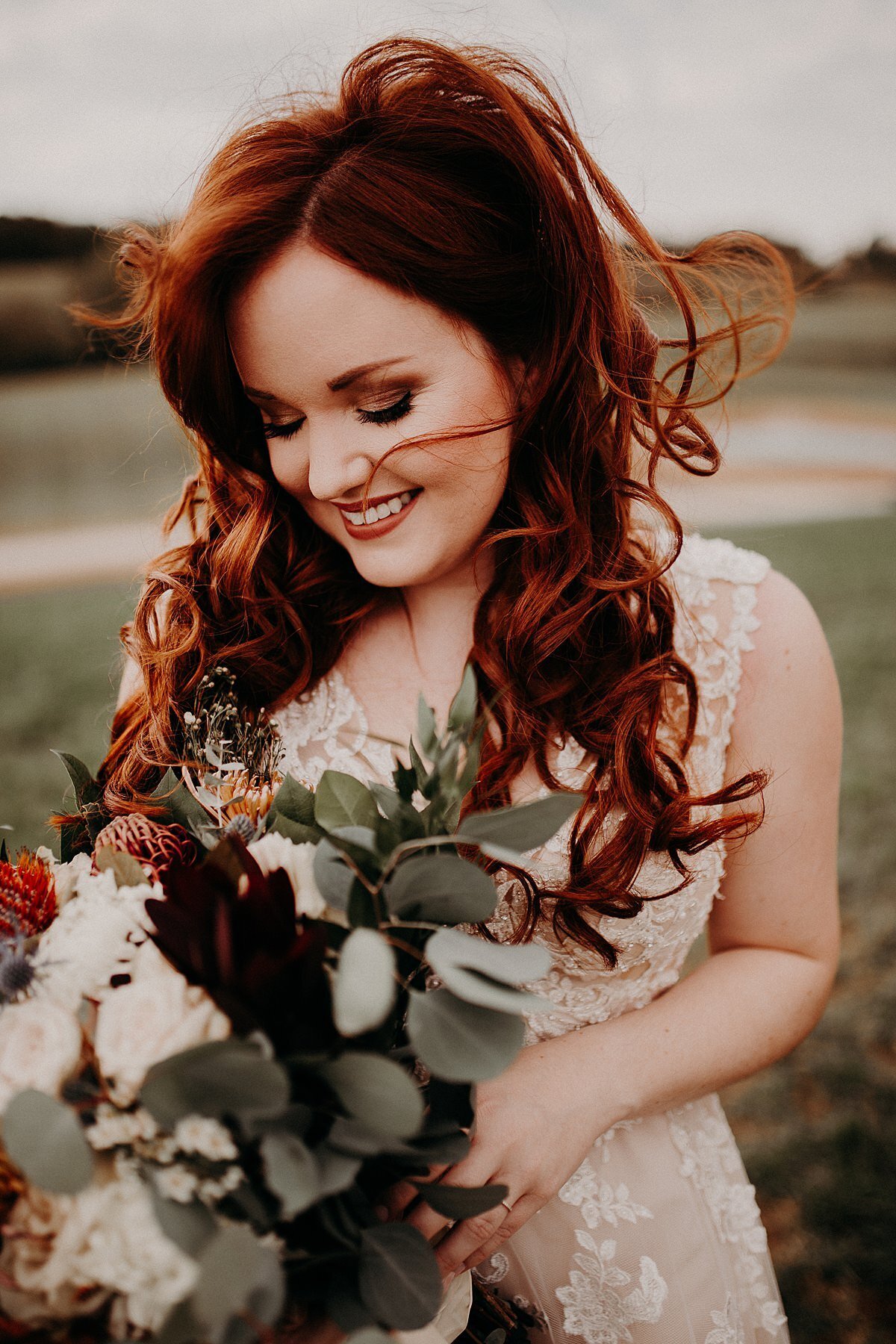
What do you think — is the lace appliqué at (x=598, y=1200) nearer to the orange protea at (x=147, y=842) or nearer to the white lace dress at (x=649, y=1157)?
the white lace dress at (x=649, y=1157)

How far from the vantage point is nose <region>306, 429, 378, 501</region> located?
1.31m

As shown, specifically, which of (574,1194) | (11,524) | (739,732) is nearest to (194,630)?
(739,732)

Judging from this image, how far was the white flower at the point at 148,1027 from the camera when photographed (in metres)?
0.74

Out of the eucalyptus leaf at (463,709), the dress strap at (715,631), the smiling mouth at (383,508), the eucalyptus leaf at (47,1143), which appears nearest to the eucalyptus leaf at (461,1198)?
the eucalyptus leaf at (47,1143)

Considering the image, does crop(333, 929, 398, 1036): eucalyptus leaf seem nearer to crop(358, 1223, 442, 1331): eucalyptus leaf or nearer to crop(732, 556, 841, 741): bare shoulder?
crop(358, 1223, 442, 1331): eucalyptus leaf

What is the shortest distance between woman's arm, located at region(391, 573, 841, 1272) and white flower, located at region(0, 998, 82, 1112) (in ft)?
2.28

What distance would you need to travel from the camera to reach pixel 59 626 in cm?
641

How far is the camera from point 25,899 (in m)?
0.96

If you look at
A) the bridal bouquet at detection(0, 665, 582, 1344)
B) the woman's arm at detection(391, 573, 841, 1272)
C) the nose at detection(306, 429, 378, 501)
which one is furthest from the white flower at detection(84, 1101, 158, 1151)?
the nose at detection(306, 429, 378, 501)

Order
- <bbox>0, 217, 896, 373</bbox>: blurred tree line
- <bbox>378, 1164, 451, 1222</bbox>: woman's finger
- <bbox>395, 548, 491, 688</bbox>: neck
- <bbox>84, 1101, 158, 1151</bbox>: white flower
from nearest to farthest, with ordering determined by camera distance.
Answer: <bbox>84, 1101, 158, 1151</bbox>: white flower
<bbox>378, 1164, 451, 1222</bbox>: woman's finger
<bbox>395, 548, 491, 688</bbox>: neck
<bbox>0, 217, 896, 373</bbox>: blurred tree line

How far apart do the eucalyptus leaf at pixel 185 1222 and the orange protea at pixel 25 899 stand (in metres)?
0.31

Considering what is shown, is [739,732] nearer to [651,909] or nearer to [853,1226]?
[651,909]

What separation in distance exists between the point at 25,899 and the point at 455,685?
824mm

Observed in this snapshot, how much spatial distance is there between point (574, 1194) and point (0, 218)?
20.7ft
